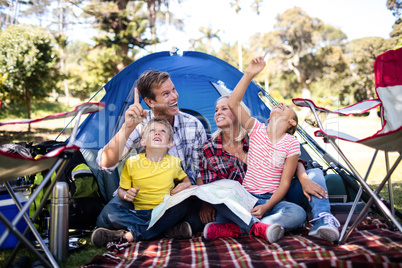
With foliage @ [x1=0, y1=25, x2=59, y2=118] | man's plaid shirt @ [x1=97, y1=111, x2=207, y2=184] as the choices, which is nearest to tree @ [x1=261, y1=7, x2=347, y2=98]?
foliage @ [x1=0, y1=25, x2=59, y2=118]

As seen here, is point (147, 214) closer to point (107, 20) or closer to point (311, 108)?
point (311, 108)

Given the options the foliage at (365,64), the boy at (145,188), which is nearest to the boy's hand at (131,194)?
the boy at (145,188)

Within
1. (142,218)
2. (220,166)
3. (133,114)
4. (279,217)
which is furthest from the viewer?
(220,166)

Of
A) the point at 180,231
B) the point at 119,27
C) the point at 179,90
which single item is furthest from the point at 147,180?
the point at 119,27

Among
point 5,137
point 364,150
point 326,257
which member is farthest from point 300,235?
point 5,137

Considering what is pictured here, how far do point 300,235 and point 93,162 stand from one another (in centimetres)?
187

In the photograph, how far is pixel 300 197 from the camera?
201cm

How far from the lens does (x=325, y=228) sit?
1600 mm

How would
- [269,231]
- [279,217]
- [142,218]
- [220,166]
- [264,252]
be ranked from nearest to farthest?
[264,252], [269,231], [279,217], [142,218], [220,166]

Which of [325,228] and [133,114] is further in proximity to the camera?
[133,114]

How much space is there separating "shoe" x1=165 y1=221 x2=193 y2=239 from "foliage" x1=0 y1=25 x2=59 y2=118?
7986mm

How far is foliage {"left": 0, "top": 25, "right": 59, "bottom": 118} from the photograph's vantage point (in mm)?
8625

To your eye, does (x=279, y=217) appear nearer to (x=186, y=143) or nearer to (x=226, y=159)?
(x=226, y=159)

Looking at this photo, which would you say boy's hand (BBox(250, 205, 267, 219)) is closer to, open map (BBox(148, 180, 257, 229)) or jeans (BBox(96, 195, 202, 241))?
open map (BBox(148, 180, 257, 229))
